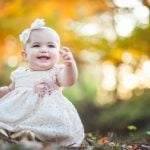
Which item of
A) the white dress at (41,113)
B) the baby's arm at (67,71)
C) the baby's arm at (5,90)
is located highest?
the baby's arm at (67,71)

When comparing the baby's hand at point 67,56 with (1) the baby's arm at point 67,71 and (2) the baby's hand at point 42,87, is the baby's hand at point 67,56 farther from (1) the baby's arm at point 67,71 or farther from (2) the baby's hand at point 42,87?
(2) the baby's hand at point 42,87

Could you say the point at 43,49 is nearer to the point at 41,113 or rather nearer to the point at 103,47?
the point at 41,113

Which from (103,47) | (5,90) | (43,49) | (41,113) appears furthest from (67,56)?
(103,47)

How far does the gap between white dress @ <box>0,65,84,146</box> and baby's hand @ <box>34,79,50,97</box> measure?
21mm

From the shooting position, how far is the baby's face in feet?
11.3

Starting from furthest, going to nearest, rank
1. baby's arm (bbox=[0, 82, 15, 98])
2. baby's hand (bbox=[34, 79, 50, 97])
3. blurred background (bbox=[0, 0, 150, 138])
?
1. blurred background (bbox=[0, 0, 150, 138])
2. baby's arm (bbox=[0, 82, 15, 98])
3. baby's hand (bbox=[34, 79, 50, 97])

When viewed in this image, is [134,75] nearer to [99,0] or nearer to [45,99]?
[99,0]

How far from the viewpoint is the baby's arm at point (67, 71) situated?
327cm

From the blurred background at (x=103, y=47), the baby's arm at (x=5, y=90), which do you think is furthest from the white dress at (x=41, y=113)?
the blurred background at (x=103, y=47)

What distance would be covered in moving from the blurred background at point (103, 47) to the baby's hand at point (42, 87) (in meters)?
4.57

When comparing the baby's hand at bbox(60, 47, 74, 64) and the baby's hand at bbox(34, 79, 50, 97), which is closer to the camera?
the baby's hand at bbox(60, 47, 74, 64)

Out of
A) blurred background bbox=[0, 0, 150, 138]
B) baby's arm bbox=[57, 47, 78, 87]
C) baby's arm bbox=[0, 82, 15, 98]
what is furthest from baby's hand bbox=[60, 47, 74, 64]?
blurred background bbox=[0, 0, 150, 138]

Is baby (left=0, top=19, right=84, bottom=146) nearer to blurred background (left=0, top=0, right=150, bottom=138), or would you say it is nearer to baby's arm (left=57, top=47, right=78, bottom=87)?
baby's arm (left=57, top=47, right=78, bottom=87)

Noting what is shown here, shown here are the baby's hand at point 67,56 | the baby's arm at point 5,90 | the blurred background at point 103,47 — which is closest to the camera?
the baby's hand at point 67,56
